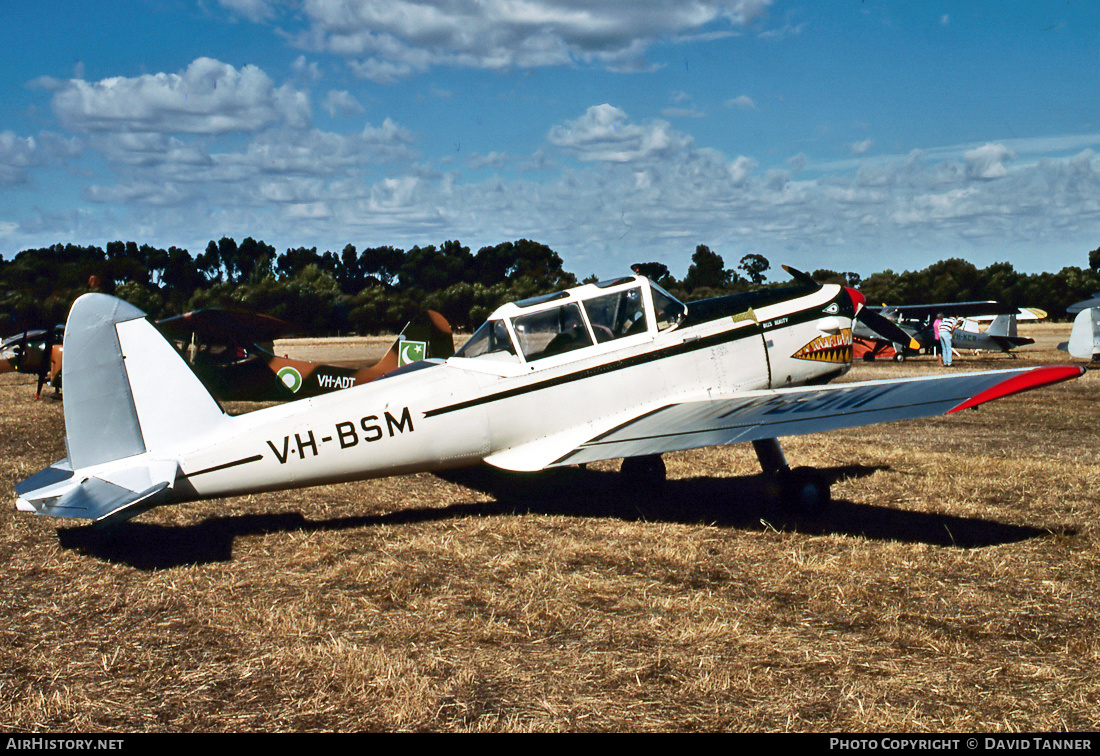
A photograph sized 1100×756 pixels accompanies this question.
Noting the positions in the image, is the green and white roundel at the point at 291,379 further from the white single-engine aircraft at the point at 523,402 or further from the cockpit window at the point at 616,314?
the cockpit window at the point at 616,314

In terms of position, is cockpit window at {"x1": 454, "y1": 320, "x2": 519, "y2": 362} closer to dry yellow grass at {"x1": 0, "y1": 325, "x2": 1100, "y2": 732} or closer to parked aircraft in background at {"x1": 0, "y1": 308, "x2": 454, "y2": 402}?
dry yellow grass at {"x1": 0, "y1": 325, "x2": 1100, "y2": 732}

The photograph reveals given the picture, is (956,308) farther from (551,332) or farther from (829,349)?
(551,332)

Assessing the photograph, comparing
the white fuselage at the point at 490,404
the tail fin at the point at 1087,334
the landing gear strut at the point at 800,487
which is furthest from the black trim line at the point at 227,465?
the tail fin at the point at 1087,334

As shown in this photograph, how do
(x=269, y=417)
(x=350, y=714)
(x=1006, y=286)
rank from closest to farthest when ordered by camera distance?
(x=350, y=714), (x=269, y=417), (x=1006, y=286)

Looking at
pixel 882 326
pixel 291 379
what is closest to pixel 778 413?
pixel 882 326

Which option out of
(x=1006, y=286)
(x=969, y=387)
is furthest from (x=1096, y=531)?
(x=1006, y=286)

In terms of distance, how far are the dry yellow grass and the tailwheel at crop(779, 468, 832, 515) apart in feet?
0.41

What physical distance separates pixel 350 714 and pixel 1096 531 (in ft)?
19.6

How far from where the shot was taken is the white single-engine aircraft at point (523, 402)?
6.00 meters

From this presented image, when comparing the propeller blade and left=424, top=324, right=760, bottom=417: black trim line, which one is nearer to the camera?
left=424, top=324, right=760, bottom=417: black trim line

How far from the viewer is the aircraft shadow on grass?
641 centimetres

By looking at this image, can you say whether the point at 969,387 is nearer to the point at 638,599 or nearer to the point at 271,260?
the point at 638,599

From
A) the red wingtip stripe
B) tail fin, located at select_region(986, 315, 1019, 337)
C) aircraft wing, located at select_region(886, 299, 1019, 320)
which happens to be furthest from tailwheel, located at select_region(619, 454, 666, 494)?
tail fin, located at select_region(986, 315, 1019, 337)
